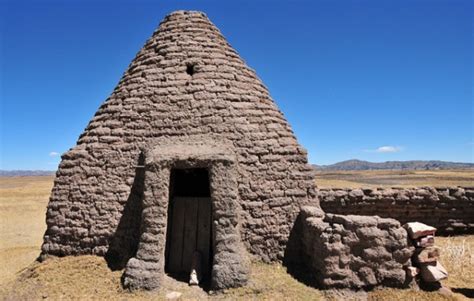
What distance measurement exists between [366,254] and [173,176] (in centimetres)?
392

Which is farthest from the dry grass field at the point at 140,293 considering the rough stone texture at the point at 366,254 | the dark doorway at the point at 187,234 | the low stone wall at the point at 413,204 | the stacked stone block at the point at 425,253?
the low stone wall at the point at 413,204

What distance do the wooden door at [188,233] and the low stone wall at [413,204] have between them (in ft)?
14.5

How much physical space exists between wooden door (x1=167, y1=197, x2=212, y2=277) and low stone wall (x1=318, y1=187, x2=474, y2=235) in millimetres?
4418

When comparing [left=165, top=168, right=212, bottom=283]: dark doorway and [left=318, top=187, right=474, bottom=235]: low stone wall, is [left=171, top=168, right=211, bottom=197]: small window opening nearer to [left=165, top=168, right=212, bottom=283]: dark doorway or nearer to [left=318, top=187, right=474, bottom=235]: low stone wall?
[left=165, top=168, right=212, bottom=283]: dark doorway

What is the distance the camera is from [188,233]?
7316 mm

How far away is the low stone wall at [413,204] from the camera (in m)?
10.6

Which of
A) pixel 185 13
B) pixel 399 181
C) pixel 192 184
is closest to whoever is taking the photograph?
pixel 185 13

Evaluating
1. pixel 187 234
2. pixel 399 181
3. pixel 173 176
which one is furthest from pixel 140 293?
pixel 399 181

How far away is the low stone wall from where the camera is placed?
10.6 meters

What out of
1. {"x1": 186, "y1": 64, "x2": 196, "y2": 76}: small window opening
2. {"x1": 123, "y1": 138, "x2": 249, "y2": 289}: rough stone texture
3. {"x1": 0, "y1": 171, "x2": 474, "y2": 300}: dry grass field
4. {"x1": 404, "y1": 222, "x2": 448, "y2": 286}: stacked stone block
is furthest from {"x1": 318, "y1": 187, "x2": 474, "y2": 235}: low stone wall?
{"x1": 186, "y1": 64, "x2": 196, "y2": 76}: small window opening

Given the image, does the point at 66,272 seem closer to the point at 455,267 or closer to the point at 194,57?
the point at 194,57

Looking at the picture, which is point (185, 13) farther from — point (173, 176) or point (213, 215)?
point (213, 215)

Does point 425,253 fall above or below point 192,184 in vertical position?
below

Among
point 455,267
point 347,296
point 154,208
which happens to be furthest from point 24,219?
point 455,267
